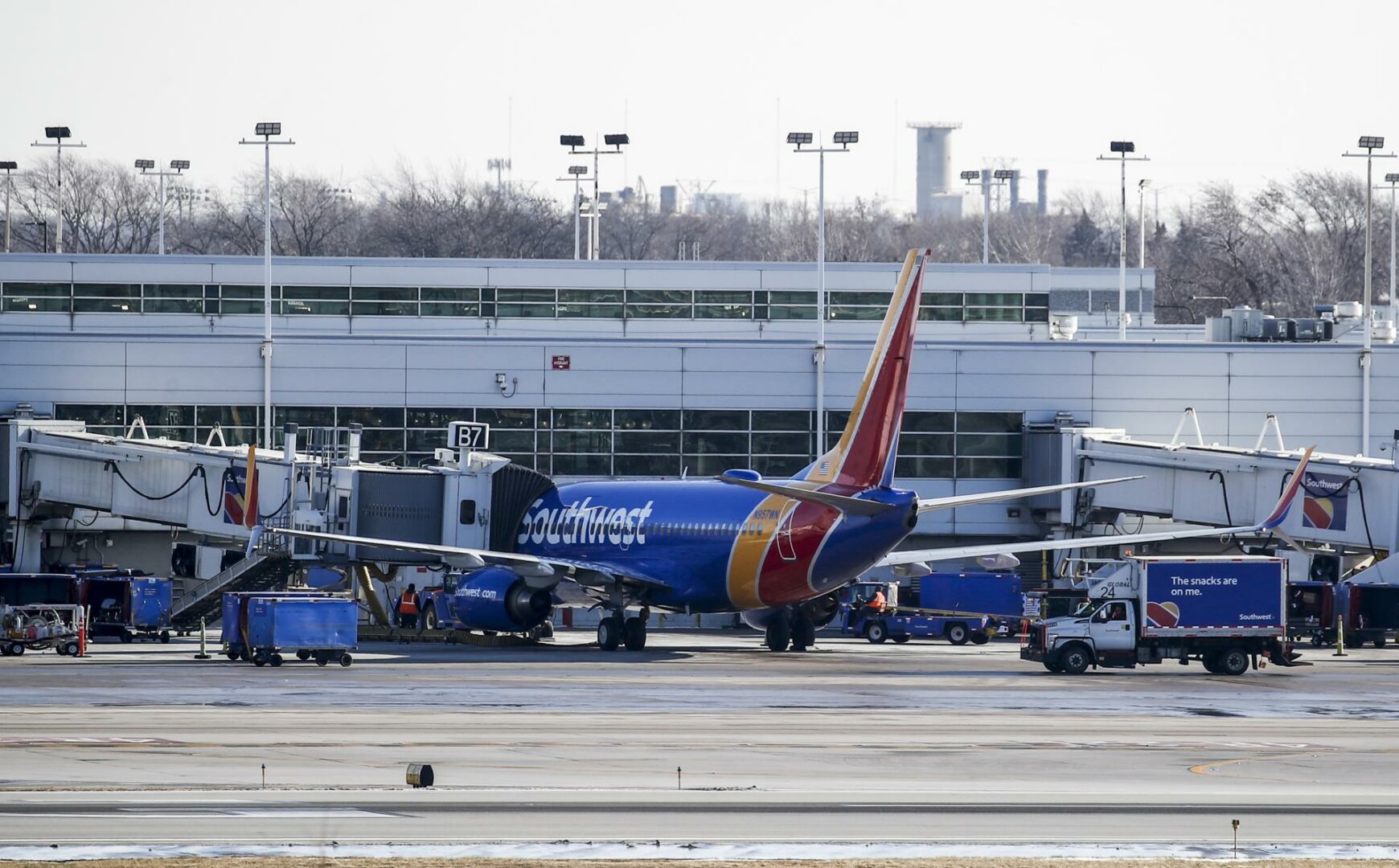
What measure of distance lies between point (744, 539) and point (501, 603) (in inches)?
299

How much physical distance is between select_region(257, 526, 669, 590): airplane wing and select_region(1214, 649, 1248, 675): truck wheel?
15.0 meters

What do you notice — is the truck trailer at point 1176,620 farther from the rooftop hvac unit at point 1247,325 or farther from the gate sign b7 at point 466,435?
the rooftop hvac unit at point 1247,325

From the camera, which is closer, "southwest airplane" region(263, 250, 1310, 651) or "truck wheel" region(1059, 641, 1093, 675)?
"truck wheel" region(1059, 641, 1093, 675)

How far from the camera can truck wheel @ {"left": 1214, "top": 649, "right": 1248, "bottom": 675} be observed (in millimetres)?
47750

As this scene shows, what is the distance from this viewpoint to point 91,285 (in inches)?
3194

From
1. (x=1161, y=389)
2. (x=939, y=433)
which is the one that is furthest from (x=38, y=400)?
(x=1161, y=389)

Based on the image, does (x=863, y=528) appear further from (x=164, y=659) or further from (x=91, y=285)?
(x=91, y=285)

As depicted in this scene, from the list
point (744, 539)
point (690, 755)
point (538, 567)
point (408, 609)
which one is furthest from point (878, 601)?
point (690, 755)

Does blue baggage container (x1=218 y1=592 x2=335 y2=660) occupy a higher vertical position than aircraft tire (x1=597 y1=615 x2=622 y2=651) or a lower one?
higher

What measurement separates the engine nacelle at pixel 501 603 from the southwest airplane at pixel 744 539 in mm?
41

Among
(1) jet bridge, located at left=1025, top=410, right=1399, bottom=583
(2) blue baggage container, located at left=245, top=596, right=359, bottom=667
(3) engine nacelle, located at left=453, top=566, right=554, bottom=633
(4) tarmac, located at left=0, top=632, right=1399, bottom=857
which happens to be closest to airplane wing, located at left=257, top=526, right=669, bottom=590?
(3) engine nacelle, located at left=453, top=566, right=554, bottom=633

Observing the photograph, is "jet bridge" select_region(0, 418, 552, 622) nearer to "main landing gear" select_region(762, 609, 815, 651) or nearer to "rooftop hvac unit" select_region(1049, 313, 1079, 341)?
"main landing gear" select_region(762, 609, 815, 651)

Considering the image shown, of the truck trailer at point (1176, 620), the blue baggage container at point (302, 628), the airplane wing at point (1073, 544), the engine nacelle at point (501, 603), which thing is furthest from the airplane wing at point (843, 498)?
the blue baggage container at point (302, 628)

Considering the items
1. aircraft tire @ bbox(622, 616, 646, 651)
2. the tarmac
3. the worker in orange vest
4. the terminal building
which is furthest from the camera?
the terminal building
